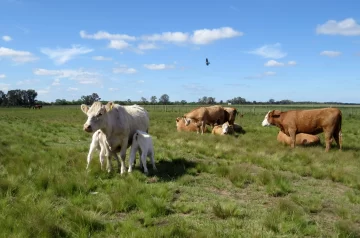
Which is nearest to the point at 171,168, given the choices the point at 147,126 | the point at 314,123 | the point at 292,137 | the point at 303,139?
the point at 147,126

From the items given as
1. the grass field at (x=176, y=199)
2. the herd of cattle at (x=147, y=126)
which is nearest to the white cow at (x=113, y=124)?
the herd of cattle at (x=147, y=126)

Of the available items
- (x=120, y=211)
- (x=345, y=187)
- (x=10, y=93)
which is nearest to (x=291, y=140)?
(x=345, y=187)

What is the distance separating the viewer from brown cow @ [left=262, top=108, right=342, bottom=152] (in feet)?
50.3

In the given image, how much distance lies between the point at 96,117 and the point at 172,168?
281cm

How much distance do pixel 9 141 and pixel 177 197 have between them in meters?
10.1

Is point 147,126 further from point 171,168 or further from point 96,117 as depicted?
point 96,117

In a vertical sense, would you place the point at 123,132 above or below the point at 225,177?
above

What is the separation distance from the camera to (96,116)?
8.78 m

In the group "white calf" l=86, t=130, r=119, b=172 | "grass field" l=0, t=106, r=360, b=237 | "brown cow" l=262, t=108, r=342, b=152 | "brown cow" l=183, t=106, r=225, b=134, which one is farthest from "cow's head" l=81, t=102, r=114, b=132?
"brown cow" l=183, t=106, r=225, b=134

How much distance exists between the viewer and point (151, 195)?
7.09 metres

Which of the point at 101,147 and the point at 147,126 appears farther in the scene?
the point at 147,126

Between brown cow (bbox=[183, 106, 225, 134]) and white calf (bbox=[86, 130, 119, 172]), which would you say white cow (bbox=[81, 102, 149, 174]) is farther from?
brown cow (bbox=[183, 106, 225, 134])

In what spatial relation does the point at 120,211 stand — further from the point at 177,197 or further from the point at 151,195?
the point at 177,197

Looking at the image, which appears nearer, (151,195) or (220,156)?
(151,195)
